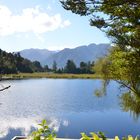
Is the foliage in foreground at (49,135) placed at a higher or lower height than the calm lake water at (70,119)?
higher

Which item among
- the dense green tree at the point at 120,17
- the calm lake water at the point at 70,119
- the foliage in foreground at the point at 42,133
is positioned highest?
the dense green tree at the point at 120,17

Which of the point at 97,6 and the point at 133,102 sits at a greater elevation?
the point at 97,6

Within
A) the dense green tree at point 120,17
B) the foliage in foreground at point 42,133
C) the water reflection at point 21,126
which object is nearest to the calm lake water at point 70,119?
Result: the water reflection at point 21,126

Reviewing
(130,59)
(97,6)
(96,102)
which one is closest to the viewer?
(97,6)

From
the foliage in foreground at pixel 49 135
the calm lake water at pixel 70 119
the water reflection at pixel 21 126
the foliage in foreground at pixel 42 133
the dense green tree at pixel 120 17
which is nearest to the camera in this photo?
the foliage in foreground at pixel 49 135

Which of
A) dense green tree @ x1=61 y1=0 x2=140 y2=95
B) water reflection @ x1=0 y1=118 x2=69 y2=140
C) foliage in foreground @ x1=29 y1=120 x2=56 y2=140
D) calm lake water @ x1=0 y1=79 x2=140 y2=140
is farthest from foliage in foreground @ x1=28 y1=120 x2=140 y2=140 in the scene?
water reflection @ x1=0 y1=118 x2=69 y2=140

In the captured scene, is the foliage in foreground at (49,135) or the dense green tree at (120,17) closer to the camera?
the foliage in foreground at (49,135)

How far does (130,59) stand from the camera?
627 inches

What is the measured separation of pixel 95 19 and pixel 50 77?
134940 mm

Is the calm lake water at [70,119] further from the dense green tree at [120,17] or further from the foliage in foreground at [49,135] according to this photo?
the foliage in foreground at [49,135]

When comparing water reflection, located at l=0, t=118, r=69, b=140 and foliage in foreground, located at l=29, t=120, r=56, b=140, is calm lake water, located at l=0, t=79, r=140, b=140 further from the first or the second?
Result: foliage in foreground, located at l=29, t=120, r=56, b=140

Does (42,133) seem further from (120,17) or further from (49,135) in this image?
(120,17)

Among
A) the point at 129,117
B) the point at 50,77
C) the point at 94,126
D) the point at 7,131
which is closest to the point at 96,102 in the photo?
the point at 129,117

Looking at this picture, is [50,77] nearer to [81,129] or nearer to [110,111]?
[110,111]
